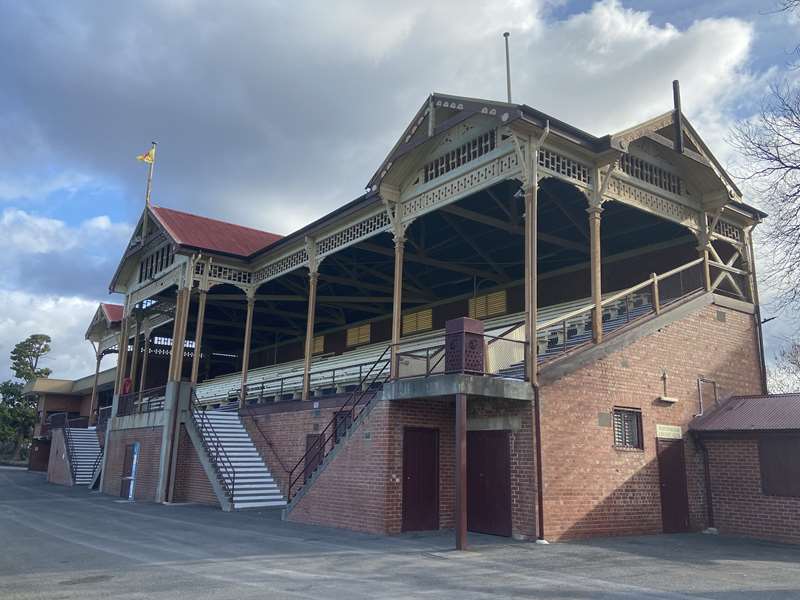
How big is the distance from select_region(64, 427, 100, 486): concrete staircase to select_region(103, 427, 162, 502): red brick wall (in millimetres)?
3853

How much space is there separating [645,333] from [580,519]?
180 inches

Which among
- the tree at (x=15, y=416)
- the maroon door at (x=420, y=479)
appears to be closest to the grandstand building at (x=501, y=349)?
the maroon door at (x=420, y=479)

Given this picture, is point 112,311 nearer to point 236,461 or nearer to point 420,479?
point 236,461

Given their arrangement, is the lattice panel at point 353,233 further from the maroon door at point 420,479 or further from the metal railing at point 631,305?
the maroon door at point 420,479

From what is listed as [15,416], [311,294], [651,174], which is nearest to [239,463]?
[311,294]

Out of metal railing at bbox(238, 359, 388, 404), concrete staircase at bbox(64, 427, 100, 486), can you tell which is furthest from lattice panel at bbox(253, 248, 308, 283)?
concrete staircase at bbox(64, 427, 100, 486)

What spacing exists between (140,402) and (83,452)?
27.4 ft

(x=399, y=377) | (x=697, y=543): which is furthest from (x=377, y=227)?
(x=697, y=543)

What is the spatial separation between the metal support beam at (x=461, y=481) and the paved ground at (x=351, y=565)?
350 millimetres

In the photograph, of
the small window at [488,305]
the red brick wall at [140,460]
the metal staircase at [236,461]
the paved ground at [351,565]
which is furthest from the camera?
the small window at [488,305]

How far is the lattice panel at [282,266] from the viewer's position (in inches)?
860

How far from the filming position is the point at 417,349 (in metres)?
14.7

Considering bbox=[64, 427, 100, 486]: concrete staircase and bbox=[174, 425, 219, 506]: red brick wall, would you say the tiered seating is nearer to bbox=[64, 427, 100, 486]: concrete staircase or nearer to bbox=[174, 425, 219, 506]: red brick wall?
bbox=[174, 425, 219, 506]: red brick wall

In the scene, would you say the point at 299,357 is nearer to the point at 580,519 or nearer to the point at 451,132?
the point at 451,132
